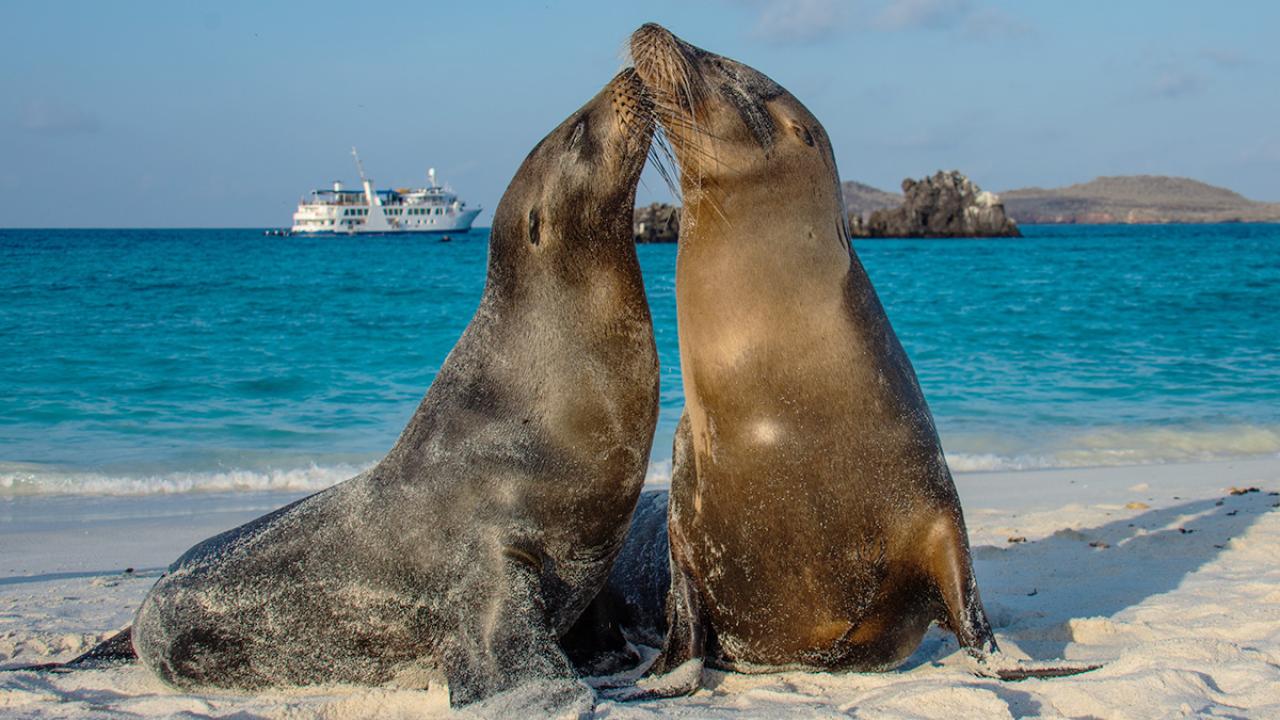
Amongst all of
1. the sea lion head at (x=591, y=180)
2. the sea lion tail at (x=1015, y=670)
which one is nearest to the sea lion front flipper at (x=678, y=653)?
the sea lion tail at (x=1015, y=670)

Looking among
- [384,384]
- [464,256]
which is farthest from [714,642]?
[464,256]

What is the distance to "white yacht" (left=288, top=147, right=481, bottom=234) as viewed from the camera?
99.2 metres

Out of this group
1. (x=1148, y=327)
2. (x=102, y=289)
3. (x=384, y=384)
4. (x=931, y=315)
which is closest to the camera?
(x=384, y=384)

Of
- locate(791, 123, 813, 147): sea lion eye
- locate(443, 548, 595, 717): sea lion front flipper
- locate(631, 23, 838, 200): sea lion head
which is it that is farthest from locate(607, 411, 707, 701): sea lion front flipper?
locate(791, 123, 813, 147): sea lion eye

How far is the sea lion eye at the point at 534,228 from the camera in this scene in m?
4.17

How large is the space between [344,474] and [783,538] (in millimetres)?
6567

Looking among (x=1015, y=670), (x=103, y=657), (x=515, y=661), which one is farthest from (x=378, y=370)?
(x=1015, y=670)

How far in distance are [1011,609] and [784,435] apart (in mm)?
1853

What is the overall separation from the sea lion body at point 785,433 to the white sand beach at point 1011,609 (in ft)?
0.69

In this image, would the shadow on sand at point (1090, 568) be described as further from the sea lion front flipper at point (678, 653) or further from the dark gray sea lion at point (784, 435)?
the sea lion front flipper at point (678, 653)

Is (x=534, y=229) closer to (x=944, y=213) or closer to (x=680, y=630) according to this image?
(x=680, y=630)

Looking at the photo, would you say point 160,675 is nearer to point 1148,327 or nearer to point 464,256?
point 1148,327

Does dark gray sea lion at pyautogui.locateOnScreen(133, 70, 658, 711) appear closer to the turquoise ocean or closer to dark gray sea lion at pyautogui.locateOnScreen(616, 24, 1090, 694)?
dark gray sea lion at pyautogui.locateOnScreen(616, 24, 1090, 694)

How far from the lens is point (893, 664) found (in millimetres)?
4227
